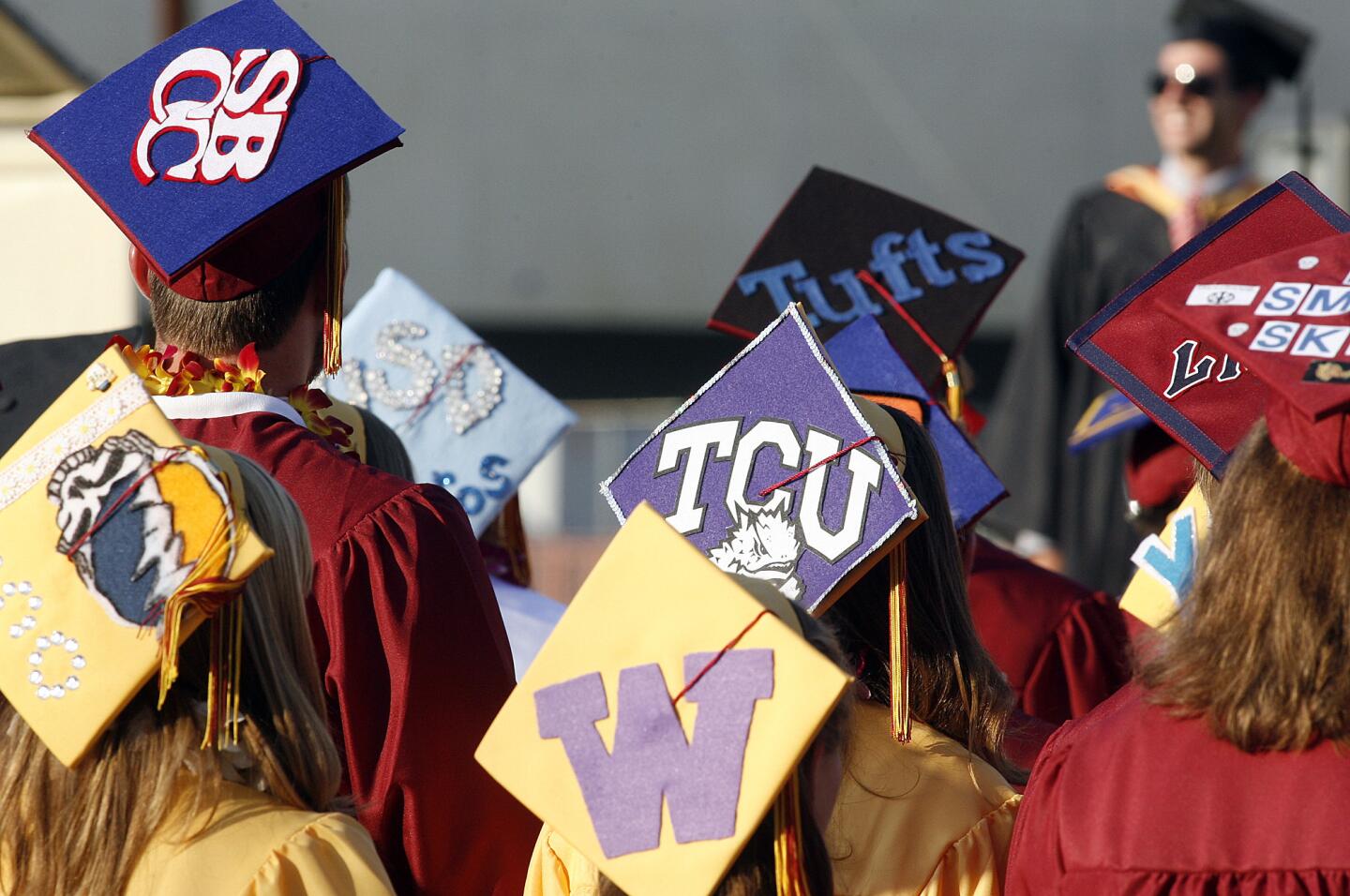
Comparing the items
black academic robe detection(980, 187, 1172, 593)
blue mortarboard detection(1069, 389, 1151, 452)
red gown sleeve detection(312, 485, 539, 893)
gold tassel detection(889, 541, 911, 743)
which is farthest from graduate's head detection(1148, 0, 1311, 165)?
red gown sleeve detection(312, 485, 539, 893)

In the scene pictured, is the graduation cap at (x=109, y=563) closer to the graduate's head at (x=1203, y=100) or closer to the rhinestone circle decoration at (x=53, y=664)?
the rhinestone circle decoration at (x=53, y=664)

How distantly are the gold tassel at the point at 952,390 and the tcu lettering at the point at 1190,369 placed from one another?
1.19 m

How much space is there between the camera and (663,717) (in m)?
1.99

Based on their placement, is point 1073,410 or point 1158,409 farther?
point 1073,410

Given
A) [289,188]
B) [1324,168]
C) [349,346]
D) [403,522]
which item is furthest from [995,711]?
[1324,168]

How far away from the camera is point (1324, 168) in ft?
34.9

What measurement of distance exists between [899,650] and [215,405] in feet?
3.30

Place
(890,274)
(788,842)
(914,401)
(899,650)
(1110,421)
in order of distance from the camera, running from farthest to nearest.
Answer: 1. (1110,421)
2. (890,274)
3. (914,401)
4. (899,650)
5. (788,842)

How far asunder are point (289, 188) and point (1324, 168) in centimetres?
895

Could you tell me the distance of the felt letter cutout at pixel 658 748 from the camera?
6.42ft

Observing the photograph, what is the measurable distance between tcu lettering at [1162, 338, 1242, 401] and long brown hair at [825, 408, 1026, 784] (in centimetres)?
34

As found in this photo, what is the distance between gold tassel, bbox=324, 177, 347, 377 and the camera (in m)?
2.82

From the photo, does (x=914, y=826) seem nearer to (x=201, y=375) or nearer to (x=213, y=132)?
(x=201, y=375)

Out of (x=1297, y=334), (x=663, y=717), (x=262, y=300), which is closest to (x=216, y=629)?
(x=663, y=717)
